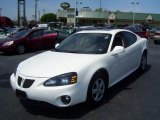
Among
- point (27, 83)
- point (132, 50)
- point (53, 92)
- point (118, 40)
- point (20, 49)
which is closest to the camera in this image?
point (53, 92)

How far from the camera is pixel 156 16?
101 m

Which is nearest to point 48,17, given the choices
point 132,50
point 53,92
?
point 132,50

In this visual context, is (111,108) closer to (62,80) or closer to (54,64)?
(62,80)

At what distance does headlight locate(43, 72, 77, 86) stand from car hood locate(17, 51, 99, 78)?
0.08 meters

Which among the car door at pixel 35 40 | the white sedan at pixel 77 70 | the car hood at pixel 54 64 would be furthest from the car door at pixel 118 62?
the car door at pixel 35 40

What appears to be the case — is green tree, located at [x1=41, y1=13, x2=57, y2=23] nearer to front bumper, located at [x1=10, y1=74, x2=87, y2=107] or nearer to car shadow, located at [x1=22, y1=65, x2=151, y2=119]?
car shadow, located at [x1=22, y1=65, x2=151, y2=119]

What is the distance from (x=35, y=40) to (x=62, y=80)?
10.5 m

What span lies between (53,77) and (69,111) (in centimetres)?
79

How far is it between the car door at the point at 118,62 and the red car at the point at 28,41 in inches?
327

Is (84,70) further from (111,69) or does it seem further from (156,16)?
(156,16)

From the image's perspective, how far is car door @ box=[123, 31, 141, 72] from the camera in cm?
661

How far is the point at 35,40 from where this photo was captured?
14.7 metres

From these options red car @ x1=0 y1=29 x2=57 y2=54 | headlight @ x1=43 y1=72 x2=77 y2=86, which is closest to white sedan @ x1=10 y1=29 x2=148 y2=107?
headlight @ x1=43 y1=72 x2=77 y2=86

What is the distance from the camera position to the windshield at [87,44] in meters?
5.71
